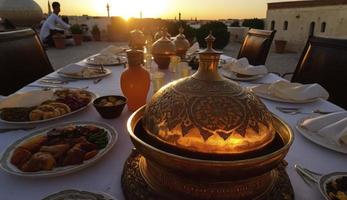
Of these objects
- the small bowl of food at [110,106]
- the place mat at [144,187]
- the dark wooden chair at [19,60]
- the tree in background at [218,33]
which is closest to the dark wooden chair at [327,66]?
the place mat at [144,187]

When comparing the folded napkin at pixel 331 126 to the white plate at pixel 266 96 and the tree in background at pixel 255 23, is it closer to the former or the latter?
the white plate at pixel 266 96

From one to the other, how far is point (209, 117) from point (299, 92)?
926 millimetres

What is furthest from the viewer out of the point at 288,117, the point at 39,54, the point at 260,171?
the point at 39,54

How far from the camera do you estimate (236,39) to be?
13516 millimetres

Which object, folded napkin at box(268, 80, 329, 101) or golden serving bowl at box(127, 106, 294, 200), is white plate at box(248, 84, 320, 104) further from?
golden serving bowl at box(127, 106, 294, 200)

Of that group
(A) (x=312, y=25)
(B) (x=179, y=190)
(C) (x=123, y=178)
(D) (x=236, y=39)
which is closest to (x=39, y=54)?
(C) (x=123, y=178)

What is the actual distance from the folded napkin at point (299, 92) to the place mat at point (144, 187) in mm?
693

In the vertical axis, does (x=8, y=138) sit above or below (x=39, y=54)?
below

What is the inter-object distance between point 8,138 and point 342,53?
188cm

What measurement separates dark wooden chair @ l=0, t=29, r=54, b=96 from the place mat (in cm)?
160

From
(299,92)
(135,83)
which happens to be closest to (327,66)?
(299,92)

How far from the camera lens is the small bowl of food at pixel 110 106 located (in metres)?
1.12

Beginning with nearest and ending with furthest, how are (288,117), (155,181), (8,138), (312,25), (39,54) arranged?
(155,181)
(8,138)
(288,117)
(39,54)
(312,25)

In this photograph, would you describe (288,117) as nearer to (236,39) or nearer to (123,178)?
(123,178)
